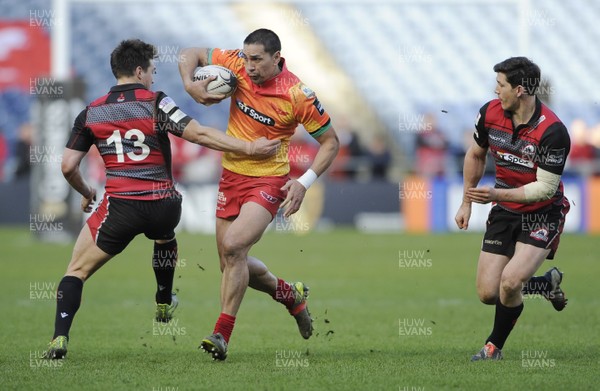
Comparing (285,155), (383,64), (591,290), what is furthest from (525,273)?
(383,64)

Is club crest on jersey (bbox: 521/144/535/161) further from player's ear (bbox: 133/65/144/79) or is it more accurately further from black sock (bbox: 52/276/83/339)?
black sock (bbox: 52/276/83/339)

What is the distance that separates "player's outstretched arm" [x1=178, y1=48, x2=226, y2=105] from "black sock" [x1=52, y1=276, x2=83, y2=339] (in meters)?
1.66

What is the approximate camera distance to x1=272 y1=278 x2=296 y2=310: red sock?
8.31 m

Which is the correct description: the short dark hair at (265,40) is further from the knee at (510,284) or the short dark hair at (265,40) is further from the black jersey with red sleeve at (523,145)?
the knee at (510,284)

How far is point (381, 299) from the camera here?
11961mm

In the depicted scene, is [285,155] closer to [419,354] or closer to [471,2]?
[419,354]

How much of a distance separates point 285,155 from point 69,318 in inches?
82.6

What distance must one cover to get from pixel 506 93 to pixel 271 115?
5.95 feet

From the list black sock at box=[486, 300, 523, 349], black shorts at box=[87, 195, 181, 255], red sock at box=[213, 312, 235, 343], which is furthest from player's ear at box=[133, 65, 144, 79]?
black sock at box=[486, 300, 523, 349]

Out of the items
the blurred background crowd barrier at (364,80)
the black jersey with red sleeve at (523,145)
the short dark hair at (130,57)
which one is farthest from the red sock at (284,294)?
the blurred background crowd barrier at (364,80)

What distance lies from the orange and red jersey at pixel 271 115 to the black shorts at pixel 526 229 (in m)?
1.55

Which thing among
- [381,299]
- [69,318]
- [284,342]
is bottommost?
[381,299]

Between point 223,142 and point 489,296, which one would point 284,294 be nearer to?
point 223,142

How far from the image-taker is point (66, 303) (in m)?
7.43
